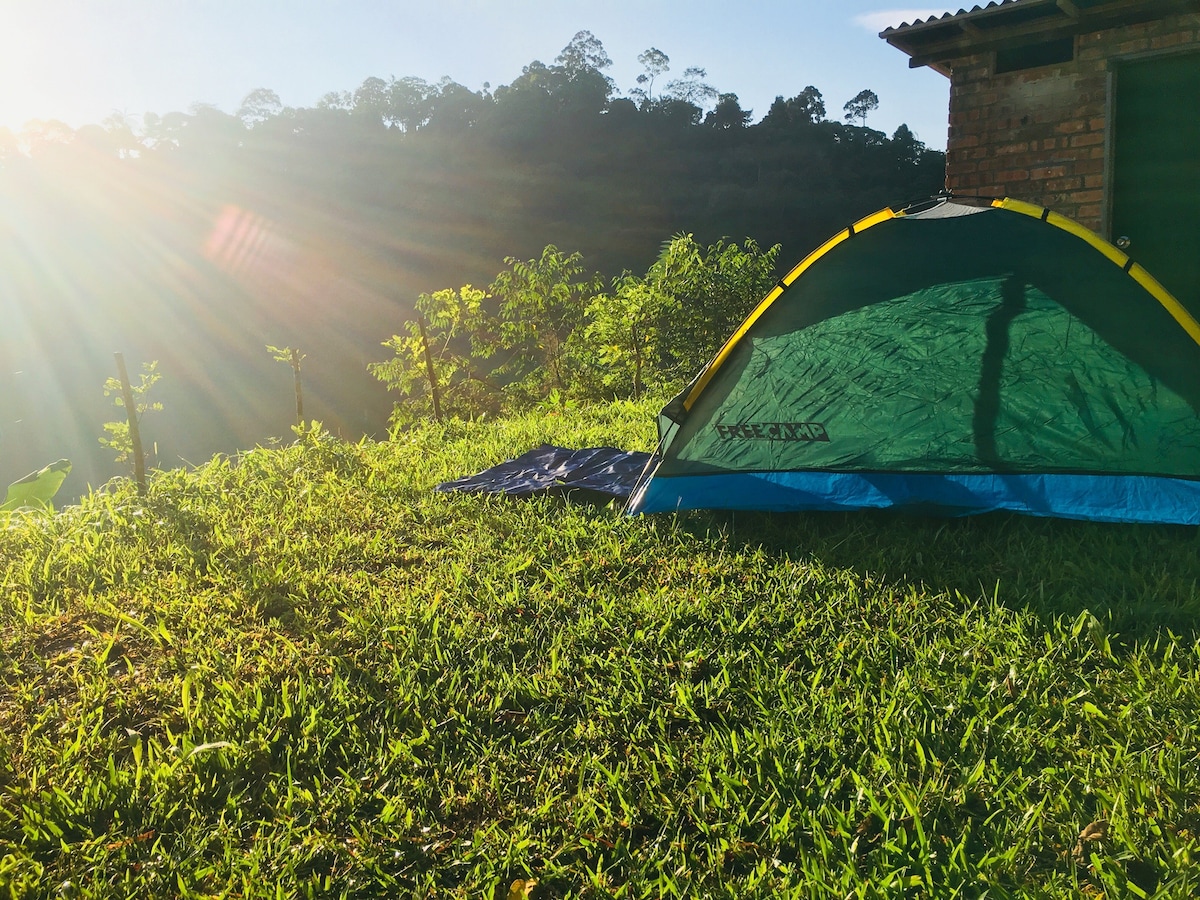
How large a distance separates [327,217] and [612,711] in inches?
1652

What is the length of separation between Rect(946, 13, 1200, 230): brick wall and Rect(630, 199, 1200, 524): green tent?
9.06 ft

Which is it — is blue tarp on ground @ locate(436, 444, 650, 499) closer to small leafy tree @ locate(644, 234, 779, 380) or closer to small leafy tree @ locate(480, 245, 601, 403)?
small leafy tree @ locate(644, 234, 779, 380)

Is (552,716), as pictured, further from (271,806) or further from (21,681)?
(21,681)

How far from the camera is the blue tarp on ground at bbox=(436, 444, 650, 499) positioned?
156 inches

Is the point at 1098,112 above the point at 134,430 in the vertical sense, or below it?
above

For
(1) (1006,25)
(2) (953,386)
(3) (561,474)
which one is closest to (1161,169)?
(1) (1006,25)

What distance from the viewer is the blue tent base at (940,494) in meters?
2.91

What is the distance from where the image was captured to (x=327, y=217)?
4006 cm

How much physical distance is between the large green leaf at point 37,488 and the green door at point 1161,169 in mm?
6956

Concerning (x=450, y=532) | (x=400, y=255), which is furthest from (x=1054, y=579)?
(x=400, y=255)

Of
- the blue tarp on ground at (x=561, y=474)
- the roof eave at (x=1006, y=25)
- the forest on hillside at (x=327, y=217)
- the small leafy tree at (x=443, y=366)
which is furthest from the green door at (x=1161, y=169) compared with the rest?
the forest on hillside at (x=327, y=217)

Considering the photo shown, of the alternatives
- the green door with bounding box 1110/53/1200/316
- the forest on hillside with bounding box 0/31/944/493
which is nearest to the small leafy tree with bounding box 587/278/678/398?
the green door with bounding box 1110/53/1200/316

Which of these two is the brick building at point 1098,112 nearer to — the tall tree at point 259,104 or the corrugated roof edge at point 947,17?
the corrugated roof edge at point 947,17

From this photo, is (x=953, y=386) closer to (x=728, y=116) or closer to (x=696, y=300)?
(x=696, y=300)
